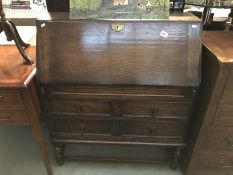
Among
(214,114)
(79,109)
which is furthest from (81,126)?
(214,114)

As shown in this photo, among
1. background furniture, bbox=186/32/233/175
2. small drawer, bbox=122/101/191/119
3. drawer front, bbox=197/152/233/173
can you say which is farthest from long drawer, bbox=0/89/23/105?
drawer front, bbox=197/152/233/173

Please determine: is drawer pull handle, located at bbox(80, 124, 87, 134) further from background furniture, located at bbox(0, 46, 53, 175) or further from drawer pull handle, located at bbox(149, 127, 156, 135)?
drawer pull handle, located at bbox(149, 127, 156, 135)

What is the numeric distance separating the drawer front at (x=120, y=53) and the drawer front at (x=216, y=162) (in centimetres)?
55

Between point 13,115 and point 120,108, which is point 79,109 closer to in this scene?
point 120,108

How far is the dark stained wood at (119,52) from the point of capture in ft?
3.55

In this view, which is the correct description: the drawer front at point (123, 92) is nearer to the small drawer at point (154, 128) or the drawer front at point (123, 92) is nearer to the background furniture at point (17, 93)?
the background furniture at point (17, 93)

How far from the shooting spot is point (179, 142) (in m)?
1.35

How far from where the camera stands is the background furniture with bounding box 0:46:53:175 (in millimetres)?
1062

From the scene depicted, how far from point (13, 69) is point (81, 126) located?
0.51m

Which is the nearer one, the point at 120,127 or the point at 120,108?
the point at 120,108

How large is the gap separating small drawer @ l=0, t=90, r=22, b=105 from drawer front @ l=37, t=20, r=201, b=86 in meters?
0.14

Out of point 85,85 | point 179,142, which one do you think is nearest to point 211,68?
point 179,142

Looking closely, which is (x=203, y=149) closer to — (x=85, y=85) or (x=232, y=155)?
(x=232, y=155)

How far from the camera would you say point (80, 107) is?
1.24m
